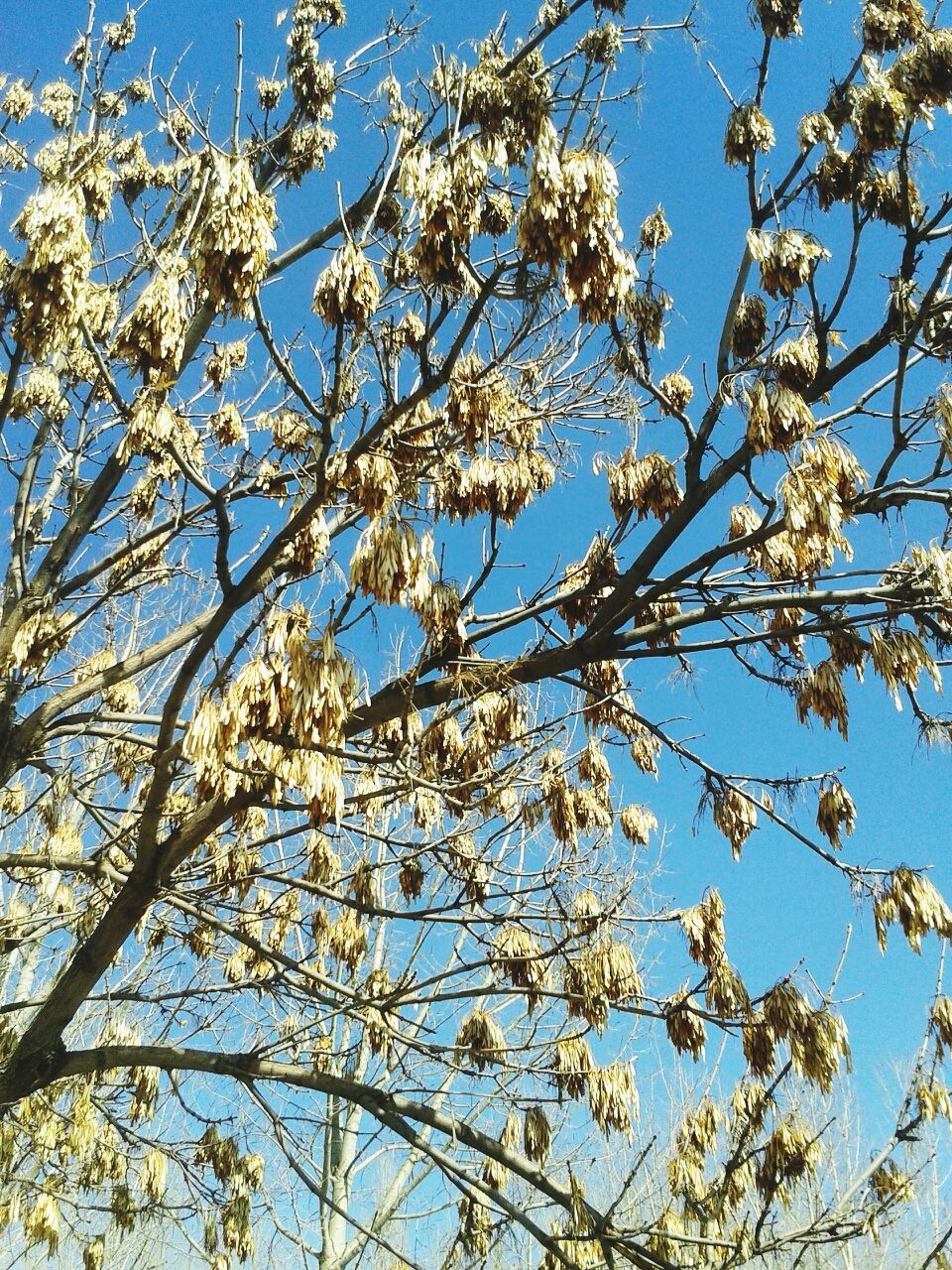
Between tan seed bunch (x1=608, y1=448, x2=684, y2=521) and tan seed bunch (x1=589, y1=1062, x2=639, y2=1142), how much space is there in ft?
7.60

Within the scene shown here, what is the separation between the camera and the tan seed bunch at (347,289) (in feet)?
9.05

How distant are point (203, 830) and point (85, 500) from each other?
2.16 m

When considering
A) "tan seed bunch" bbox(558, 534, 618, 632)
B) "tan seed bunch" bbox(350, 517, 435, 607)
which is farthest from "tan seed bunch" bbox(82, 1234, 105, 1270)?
"tan seed bunch" bbox(350, 517, 435, 607)

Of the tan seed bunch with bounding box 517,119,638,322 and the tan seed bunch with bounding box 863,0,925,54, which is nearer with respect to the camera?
the tan seed bunch with bounding box 517,119,638,322

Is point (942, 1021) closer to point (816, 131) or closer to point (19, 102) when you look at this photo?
point (816, 131)

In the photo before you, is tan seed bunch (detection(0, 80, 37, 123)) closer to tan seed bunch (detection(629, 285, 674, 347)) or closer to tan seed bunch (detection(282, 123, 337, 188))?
tan seed bunch (detection(282, 123, 337, 188))

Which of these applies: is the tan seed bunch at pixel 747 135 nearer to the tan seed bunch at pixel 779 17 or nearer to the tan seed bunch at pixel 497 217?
the tan seed bunch at pixel 779 17

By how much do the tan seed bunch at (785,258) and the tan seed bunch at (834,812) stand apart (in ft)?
6.50

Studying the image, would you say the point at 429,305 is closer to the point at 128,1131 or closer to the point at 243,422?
the point at 243,422

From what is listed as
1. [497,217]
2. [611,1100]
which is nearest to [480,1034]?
[611,1100]

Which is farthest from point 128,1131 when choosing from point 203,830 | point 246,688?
point 246,688

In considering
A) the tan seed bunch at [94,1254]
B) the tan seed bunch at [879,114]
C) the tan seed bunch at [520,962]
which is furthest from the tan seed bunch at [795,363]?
the tan seed bunch at [94,1254]

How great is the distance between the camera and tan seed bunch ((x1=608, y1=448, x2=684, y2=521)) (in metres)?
3.74

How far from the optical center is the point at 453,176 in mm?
2586
